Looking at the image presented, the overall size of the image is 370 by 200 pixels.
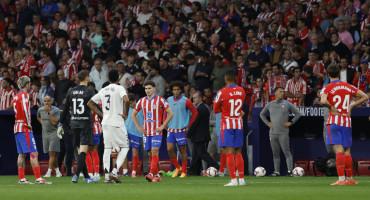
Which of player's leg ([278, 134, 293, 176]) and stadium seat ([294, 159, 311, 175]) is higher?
player's leg ([278, 134, 293, 176])

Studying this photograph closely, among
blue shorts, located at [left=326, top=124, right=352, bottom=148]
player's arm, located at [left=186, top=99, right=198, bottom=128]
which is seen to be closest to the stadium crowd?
player's arm, located at [left=186, top=99, right=198, bottom=128]

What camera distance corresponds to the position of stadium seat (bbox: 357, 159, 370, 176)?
18.4 meters

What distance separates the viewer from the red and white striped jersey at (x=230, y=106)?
1312 cm

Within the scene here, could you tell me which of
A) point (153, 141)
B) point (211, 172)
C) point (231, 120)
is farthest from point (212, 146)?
point (231, 120)

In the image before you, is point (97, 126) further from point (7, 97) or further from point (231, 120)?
point (7, 97)

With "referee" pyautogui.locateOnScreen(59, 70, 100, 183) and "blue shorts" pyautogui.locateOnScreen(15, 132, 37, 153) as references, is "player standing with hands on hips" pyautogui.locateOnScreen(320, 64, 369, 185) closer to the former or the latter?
"referee" pyautogui.locateOnScreen(59, 70, 100, 183)

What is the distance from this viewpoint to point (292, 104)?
60.4 feet

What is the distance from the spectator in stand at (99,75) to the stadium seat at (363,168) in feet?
27.2

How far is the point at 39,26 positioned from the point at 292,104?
500 inches

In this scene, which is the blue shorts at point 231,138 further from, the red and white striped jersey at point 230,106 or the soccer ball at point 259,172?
the soccer ball at point 259,172

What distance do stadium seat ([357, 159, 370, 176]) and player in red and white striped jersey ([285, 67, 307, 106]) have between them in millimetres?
2188

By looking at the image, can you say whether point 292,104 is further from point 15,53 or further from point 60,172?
point 15,53

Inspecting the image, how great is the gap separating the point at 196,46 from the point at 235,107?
9.76 metres

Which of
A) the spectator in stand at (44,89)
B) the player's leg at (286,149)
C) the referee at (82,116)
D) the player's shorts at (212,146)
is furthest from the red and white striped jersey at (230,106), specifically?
the spectator in stand at (44,89)
